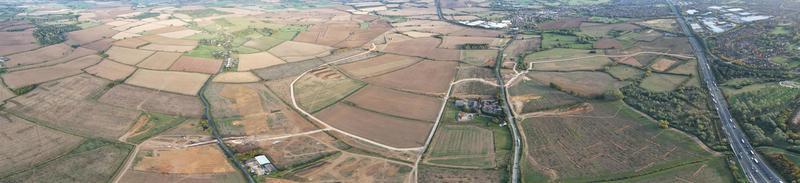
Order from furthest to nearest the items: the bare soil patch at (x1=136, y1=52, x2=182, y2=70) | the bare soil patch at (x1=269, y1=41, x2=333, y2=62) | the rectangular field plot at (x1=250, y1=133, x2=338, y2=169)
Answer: the bare soil patch at (x1=269, y1=41, x2=333, y2=62), the bare soil patch at (x1=136, y1=52, x2=182, y2=70), the rectangular field plot at (x1=250, y1=133, x2=338, y2=169)

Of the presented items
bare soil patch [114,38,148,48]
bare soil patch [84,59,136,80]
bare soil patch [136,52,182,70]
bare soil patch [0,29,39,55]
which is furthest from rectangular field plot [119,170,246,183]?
bare soil patch [0,29,39,55]

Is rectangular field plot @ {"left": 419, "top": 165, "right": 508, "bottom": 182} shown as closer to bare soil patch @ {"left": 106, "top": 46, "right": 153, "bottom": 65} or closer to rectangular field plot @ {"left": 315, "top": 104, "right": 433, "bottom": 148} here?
rectangular field plot @ {"left": 315, "top": 104, "right": 433, "bottom": 148}

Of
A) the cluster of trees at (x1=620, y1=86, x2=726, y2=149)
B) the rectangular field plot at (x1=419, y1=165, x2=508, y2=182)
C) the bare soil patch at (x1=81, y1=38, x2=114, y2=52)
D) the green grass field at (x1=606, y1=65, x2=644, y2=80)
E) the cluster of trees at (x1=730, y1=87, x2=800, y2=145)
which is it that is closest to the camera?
the rectangular field plot at (x1=419, y1=165, x2=508, y2=182)

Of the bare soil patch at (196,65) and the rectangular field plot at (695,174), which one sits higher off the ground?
the bare soil patch at (196,65)

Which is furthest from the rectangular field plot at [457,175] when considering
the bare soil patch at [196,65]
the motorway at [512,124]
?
the bare soil patch at [196,65]

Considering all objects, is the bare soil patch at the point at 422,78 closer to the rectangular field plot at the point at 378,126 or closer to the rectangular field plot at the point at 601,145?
the rectangular field plot at the point at 378,126

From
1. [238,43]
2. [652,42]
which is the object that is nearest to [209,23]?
[238,43]

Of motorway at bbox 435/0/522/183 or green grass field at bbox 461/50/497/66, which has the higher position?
green grass field at bbox 461/50/497/66
